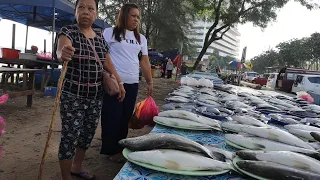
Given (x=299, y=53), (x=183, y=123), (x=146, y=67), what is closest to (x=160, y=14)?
(x=146, y=67)

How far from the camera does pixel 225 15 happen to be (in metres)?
20.9

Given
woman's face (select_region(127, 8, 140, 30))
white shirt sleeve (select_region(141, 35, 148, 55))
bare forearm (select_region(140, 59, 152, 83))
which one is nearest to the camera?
woman's face (select_region(127, 8, 140, 30))

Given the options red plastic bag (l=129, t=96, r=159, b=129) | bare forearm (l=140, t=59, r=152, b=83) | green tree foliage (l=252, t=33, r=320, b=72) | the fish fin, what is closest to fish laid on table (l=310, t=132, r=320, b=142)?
the fish fin

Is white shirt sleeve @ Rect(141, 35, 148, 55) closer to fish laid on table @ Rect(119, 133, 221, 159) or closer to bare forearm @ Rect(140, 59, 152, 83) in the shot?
bare forearm @ Rect(140, 59, 152, 83)

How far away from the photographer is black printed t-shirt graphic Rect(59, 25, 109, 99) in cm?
225

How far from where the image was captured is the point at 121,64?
3.01 metres

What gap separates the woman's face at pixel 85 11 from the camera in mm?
2250

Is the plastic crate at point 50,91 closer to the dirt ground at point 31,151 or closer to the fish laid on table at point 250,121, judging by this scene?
the dirt ground at point 31,151

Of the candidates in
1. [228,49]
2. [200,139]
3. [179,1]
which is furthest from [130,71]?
[228,49]

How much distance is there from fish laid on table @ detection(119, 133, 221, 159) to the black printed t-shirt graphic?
78cm

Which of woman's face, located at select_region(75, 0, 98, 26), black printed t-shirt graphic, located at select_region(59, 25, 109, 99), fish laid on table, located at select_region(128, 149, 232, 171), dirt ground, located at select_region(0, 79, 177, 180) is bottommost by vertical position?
dirt ground, located at select_region(0, 79, 177, 180)

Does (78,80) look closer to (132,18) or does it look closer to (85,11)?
(85,11)

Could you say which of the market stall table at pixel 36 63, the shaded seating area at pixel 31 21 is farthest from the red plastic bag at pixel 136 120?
the market stall table at pixel 36 63

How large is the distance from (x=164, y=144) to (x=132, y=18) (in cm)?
180
